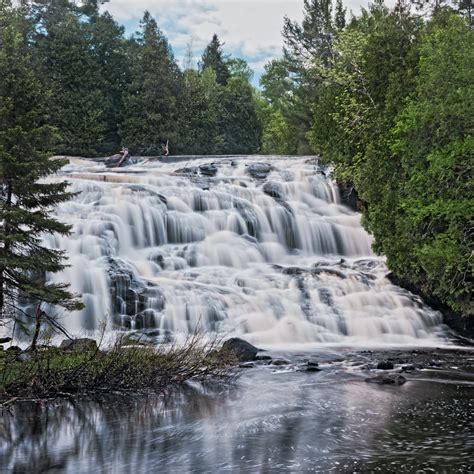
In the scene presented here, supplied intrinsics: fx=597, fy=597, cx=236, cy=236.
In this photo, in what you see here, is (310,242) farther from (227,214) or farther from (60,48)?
(60,48)

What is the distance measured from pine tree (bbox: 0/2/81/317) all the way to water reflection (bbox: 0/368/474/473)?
10.3ft

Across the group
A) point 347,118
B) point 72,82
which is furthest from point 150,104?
point 347,118

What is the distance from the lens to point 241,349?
1722cm

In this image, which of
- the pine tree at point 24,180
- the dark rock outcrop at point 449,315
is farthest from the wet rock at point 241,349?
the dark rock outcrop at point 449,315

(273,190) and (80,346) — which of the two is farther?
(273,190)

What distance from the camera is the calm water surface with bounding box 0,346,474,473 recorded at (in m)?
9.04

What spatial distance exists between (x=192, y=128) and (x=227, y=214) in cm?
3910

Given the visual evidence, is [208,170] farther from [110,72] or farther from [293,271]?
[110,72]

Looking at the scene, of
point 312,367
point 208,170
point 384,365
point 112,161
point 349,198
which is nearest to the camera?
point 312,367

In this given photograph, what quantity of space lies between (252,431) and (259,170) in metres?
29.3

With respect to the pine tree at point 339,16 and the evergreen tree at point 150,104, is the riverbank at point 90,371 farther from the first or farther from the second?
the pine tree at point 339,16

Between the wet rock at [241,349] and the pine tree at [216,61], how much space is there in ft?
264

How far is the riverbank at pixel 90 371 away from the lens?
1226 cm

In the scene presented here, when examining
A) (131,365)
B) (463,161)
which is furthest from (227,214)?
(131,365)
